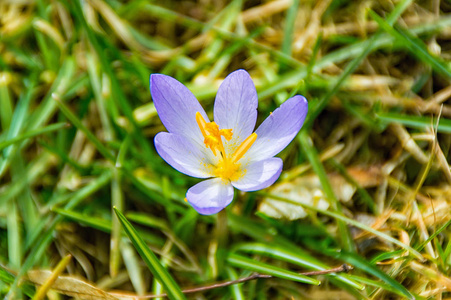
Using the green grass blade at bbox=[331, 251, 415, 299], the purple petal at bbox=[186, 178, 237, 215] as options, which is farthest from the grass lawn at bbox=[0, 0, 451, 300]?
the purple petal at bbox=[186, 178, 237, 215]

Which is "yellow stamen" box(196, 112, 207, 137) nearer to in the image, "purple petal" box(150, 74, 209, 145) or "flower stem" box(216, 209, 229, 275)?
"purple petal" box(150, 74, 209, 145)

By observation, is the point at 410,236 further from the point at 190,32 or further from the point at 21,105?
the point at 21,105

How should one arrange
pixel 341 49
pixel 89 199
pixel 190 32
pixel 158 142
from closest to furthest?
pixel 158 142
pixel 89 199
pixel 341 49
pixel 190 32

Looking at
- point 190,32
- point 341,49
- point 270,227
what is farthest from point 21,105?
point 341,49

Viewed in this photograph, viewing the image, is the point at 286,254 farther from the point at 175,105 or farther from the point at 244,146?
the point at 175,105

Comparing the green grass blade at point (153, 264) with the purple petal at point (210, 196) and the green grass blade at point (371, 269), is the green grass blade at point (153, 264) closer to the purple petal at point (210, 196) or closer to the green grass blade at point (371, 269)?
the purple petal at point (210, 196)

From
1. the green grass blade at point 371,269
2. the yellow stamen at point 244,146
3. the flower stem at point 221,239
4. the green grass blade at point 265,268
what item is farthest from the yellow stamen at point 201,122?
the green grass blade at point 371,269
